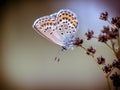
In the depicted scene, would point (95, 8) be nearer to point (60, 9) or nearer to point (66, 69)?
point (60, 9)

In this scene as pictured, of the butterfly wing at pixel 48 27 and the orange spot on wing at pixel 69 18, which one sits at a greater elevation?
the orange spot on wing at pixel 69 18

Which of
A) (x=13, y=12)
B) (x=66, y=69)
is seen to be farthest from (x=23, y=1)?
(x=66, y=69)

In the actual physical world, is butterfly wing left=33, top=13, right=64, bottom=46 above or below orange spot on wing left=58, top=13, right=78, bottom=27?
below
